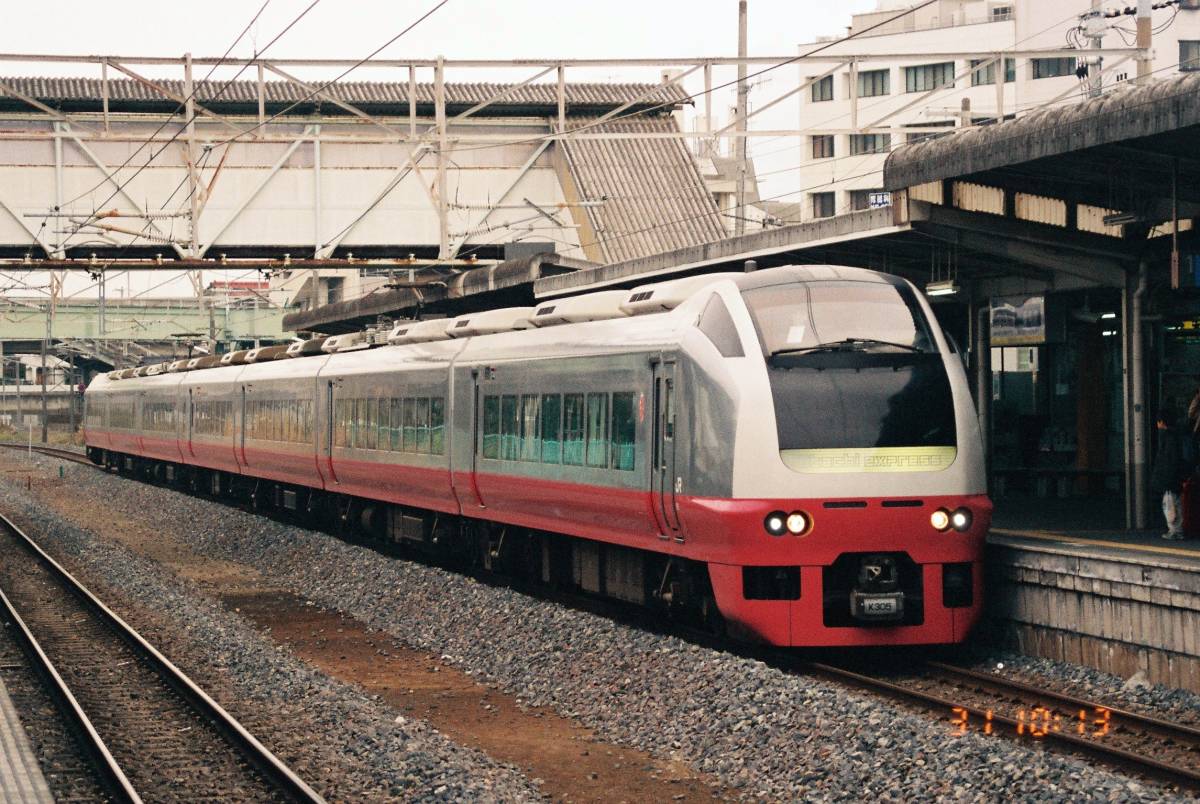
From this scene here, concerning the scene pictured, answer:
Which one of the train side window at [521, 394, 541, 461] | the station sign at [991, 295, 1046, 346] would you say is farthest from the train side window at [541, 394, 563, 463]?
the station sign at [991, 295, 1046, 346]

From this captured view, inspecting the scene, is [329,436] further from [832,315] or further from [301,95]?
[832,315]

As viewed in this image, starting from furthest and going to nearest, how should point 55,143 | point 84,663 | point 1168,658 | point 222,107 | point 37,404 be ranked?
point 37,404 < point 222,107 < point 55,143 < point 84,663 < point 1168,658

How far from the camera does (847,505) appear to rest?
41.7ft

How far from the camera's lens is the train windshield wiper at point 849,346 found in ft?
42.7

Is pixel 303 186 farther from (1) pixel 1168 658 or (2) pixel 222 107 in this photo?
(1) pixel 1168 658

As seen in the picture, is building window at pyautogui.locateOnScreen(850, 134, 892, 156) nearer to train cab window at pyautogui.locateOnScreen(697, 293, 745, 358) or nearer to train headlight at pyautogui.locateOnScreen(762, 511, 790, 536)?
train cab window at pyautogui.locateOnScreen(697, 293, 745, 358)

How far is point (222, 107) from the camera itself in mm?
33344

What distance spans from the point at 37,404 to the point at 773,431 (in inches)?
4046

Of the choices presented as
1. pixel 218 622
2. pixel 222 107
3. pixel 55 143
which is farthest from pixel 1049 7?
pixel 218 622

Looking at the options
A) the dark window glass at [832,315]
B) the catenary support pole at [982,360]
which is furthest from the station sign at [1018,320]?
the dark window glass at [832,315]

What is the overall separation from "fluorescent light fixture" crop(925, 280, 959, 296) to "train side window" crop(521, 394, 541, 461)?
4279 mm

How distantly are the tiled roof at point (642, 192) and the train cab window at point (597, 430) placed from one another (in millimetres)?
14828

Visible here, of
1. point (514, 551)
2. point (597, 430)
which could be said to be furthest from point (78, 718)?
point (514, 551)

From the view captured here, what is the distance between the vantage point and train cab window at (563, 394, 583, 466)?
15.9 meters
